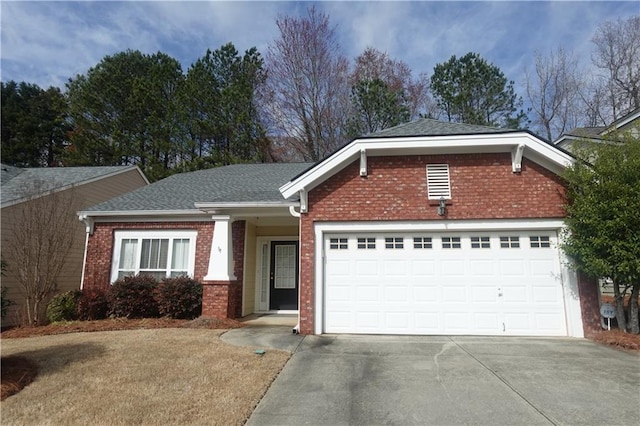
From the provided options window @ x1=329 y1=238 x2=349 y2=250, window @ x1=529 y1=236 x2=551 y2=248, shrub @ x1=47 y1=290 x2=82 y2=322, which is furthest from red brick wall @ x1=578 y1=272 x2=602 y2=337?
shrub @ x1=47 y1=290 x2=82 y2=322

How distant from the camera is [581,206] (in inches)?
310

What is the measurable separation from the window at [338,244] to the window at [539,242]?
4.24 m

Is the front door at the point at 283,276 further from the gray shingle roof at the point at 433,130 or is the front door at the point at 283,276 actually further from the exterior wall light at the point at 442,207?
the exterior wall light at the point at 442,207

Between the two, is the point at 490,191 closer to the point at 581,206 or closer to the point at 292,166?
the point at 581,206

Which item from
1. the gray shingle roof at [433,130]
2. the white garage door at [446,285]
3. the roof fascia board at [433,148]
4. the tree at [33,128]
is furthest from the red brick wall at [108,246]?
the tree at [33,128]

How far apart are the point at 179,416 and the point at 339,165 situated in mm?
6205

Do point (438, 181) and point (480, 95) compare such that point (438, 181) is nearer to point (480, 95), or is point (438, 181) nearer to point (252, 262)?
point (252, 262)

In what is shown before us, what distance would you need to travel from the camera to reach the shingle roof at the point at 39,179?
12.2m

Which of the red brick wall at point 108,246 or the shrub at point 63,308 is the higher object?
the red brick wall at point 108,246

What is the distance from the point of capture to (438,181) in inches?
349

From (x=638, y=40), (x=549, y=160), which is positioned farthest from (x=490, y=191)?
(x=638, y=40)

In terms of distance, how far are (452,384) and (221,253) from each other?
6854 mm

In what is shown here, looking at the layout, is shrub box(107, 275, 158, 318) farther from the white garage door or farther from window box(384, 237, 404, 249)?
window box(384, 237, 404, 249)

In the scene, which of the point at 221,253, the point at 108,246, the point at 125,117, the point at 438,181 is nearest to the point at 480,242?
the point at 438,181
